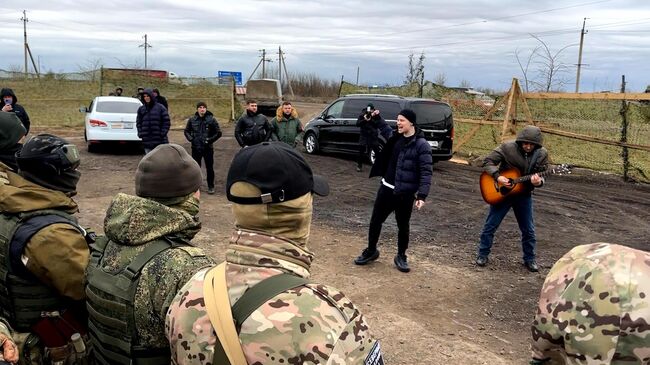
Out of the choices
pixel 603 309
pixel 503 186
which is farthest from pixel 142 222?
pixel 503 186

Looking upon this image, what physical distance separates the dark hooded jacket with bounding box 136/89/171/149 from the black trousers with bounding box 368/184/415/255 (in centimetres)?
505

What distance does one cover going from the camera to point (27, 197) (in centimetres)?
225

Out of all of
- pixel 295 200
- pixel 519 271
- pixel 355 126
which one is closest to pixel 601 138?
pixel 355 126

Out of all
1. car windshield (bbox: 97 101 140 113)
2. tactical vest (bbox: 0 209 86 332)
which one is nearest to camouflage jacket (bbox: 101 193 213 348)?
tactical vest (bbox: 0 209 86 332)

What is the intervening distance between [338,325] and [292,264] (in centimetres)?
24

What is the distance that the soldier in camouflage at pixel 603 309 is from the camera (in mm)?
1403

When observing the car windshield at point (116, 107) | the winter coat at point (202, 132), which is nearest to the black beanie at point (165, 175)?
the winter coat at point (202, 132)

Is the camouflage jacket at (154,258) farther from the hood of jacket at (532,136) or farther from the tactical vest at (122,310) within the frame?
the hood of jacket at (532,136)

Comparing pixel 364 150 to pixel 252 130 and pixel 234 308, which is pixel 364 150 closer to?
pixel 252 130

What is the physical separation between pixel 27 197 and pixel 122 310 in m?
0.81

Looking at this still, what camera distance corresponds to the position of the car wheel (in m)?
13.9

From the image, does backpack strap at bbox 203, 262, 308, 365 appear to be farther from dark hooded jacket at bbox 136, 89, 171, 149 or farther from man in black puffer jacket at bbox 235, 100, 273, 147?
dark hooded jacket at bbox 136, 89, 171, 149

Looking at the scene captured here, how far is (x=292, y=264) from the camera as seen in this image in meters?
1.49

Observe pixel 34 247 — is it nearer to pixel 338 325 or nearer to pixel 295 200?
pixel 295 200
